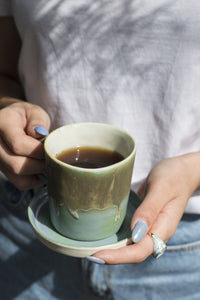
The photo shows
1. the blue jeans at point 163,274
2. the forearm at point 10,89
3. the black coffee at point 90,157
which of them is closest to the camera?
the black coffee at point 90,157

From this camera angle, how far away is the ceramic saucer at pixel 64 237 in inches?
29.9

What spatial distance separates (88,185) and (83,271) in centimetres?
60

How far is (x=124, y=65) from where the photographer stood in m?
1.01

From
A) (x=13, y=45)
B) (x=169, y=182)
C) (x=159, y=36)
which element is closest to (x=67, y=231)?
(x=169, y=182)

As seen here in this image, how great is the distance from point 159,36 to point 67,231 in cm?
62

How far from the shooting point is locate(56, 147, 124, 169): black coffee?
0.83 meters

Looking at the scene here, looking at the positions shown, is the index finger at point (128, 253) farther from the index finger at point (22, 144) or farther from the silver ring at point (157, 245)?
the index finger at point (22, 144)

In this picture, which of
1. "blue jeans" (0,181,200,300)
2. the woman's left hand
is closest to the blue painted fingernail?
the woman's left hand

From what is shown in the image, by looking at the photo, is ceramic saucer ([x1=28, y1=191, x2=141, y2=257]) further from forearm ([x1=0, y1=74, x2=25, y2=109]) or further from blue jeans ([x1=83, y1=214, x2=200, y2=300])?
forearm ([x1=0, y1=74, x2=25, y2=109])

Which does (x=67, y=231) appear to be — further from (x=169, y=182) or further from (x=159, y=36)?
(x=159, y=36)

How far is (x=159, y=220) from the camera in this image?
33.3 inches

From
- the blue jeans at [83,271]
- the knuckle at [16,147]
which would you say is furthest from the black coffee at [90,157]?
the blue jeans at [83,271]

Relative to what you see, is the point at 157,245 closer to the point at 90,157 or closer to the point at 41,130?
the point at 90,157

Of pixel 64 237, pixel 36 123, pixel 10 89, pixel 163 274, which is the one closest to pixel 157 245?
pixel 64 237
